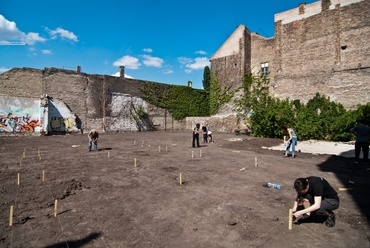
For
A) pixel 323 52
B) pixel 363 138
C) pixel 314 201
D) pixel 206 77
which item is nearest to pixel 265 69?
pixel 323 52

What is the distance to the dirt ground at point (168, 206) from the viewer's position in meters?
4.13

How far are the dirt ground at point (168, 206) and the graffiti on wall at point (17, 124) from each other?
15950mm

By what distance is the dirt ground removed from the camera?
4.13 metres

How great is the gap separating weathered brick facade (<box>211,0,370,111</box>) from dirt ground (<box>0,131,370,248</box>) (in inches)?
654

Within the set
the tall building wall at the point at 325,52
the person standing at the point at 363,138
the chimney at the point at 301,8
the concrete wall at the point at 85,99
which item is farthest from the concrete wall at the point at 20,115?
the chimney at the point at 301,8

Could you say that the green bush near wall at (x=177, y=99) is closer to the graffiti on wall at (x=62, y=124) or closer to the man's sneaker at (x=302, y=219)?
the graffiti on wall at (x=62, y=124)

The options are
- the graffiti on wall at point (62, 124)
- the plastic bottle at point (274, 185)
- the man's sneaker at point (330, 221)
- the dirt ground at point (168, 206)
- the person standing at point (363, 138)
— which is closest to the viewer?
the dirt ground at point (168, 206)

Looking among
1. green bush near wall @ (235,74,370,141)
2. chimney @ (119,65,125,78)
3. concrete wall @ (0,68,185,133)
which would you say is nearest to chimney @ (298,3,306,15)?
green bush near wall @ (235,74,370,141)

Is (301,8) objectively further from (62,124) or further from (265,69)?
(62,124)

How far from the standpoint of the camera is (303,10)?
2677 cm

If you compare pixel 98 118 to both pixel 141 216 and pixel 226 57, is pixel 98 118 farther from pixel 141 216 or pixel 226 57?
pixel 141 216

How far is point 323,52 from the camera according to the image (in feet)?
79.9

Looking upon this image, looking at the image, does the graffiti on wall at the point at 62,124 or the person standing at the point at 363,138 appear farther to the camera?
the graffiti on wall at the point at 62,124

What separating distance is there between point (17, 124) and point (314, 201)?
26.4 meters
